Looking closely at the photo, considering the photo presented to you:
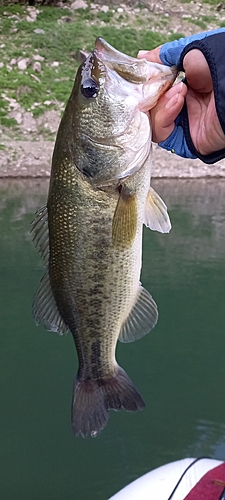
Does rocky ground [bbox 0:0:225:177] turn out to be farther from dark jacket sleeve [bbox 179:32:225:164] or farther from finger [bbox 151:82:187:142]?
dark jacket sleeve [bbox 179:32:225:164]

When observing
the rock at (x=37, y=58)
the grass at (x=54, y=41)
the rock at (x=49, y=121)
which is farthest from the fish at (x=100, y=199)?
the rock at (x=37, y=58)

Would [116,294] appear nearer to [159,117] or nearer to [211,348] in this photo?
[159,117]

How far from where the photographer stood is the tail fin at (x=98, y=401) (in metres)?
2.44

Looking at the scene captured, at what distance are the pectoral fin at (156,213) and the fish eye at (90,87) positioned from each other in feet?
1.52

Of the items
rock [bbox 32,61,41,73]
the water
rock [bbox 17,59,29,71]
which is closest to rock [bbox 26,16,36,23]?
rock [bbox 17,59,29,71]

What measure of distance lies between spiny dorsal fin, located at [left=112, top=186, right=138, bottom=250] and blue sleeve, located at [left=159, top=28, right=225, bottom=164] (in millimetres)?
470

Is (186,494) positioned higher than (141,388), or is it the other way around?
(186,494)

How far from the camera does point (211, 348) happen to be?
23.7 feet

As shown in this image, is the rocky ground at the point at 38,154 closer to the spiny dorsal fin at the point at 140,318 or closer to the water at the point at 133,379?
the water at the point at 133,379

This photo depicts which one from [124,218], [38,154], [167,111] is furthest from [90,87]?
[38,154]

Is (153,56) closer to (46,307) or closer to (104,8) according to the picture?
(46,307)

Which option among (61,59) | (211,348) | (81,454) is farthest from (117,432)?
(61,59)

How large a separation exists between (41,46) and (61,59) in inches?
32.5

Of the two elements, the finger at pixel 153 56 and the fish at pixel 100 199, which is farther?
the finger at pixel 153 56
